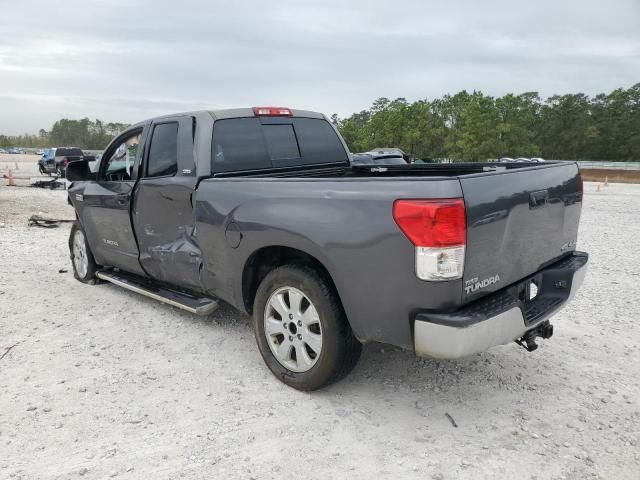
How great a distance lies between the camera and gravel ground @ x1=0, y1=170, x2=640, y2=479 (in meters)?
2.70

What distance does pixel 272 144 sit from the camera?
449 centimetres

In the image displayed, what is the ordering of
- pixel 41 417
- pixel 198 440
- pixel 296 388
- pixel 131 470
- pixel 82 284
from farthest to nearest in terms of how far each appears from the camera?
pixel 82 284, pixel 296 388, pixel 41 417, pixel 198 440, pixel 131 470

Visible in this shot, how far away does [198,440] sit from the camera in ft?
9.54

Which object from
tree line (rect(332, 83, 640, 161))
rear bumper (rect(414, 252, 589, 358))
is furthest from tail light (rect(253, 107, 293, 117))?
tree line (rect(332, 83, 640, 161))

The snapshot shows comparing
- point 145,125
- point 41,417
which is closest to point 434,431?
point 41,417

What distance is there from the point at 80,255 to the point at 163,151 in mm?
2478

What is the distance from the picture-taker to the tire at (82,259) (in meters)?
5.95

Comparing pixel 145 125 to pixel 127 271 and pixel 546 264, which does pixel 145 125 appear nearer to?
pixel 127 271

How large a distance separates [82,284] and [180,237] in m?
2.54

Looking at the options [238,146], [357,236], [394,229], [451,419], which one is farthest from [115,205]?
[451,419]

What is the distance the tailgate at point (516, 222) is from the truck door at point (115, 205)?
339 cm

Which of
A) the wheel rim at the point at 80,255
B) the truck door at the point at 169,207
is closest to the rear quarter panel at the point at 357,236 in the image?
the truck door at the point at 169,207

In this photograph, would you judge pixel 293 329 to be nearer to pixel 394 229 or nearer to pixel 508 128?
pixel 394 229

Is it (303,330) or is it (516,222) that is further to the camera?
(303,330)
